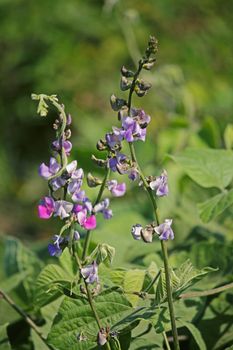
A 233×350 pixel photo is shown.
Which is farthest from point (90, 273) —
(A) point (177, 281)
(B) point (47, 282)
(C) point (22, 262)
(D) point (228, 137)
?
(D) point (228, 137)

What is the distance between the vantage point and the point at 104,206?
3.07 feet

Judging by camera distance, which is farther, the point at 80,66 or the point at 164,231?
the point at 80,66

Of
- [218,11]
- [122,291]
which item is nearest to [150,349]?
[122,291]

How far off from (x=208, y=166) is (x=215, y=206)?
0.60 feet

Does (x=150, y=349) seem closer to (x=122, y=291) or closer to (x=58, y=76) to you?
(x=122, y=291)

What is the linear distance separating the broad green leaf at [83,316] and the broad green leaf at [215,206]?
251 mm

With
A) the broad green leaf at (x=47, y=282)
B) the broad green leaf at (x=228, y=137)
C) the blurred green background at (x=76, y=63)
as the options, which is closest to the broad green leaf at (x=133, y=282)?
the broad green leaf at (x=47, y=282)

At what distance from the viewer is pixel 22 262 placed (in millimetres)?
1449

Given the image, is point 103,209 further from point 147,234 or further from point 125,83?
point 125,83

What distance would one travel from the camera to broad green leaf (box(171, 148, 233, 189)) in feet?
4.52

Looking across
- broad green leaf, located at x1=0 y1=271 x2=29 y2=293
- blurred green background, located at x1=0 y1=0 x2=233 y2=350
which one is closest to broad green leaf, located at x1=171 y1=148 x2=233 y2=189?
broad green leaf, located at x1=0 y1=271 x2=29 y2=293

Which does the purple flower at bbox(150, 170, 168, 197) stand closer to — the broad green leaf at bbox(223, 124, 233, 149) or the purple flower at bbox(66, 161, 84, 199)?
the purple flower at bbox(66, 161, 84, 199)

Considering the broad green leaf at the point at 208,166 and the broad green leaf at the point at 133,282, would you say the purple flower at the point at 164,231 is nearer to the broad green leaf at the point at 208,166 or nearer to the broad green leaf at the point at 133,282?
the broad green leaf at the point at 133,282

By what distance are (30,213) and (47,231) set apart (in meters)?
0.26
